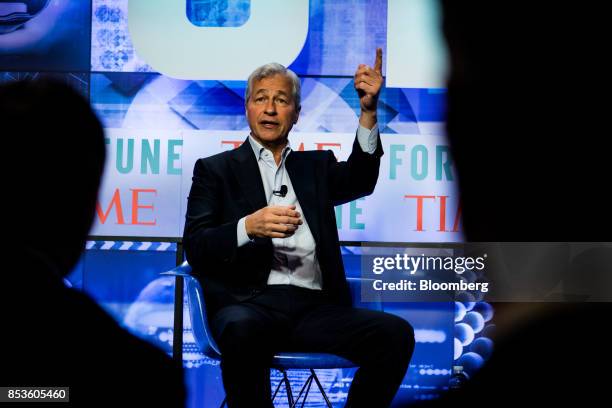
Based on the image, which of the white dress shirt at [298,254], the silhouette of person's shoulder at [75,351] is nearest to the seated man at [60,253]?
the silhouette of person's shoulder at [75,351]

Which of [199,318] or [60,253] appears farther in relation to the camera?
[60,253]

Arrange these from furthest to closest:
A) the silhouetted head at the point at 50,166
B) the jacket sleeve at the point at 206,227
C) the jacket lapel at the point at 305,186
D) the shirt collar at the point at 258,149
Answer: the silhouetted head at the point at 50,166 < the shirt collar at the point at 258,149 < the jacket lapel at the point at 305,186 < the jacket sleeve at the point at 206,227

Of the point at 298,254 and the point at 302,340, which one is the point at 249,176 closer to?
the point at 298,254

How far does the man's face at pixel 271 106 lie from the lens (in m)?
2.88

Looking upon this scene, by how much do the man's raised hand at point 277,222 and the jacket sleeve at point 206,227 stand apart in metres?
0.15

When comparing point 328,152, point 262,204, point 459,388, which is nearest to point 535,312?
point 459,388

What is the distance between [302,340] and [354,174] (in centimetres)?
71

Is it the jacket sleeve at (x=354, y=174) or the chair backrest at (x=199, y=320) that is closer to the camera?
the chair backrest at (x=199, y=320)

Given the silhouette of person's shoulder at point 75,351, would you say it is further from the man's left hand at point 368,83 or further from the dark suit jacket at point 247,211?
the man's left hand at point 368,83

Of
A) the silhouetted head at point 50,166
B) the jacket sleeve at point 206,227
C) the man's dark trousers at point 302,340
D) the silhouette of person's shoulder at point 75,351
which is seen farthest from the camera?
the silhouetted head at point 50,166

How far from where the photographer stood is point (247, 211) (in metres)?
2.78

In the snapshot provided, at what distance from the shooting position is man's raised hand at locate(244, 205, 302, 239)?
240cm

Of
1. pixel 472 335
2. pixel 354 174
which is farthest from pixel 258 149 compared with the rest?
pixel 472 335

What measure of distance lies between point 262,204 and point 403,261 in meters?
1.35
